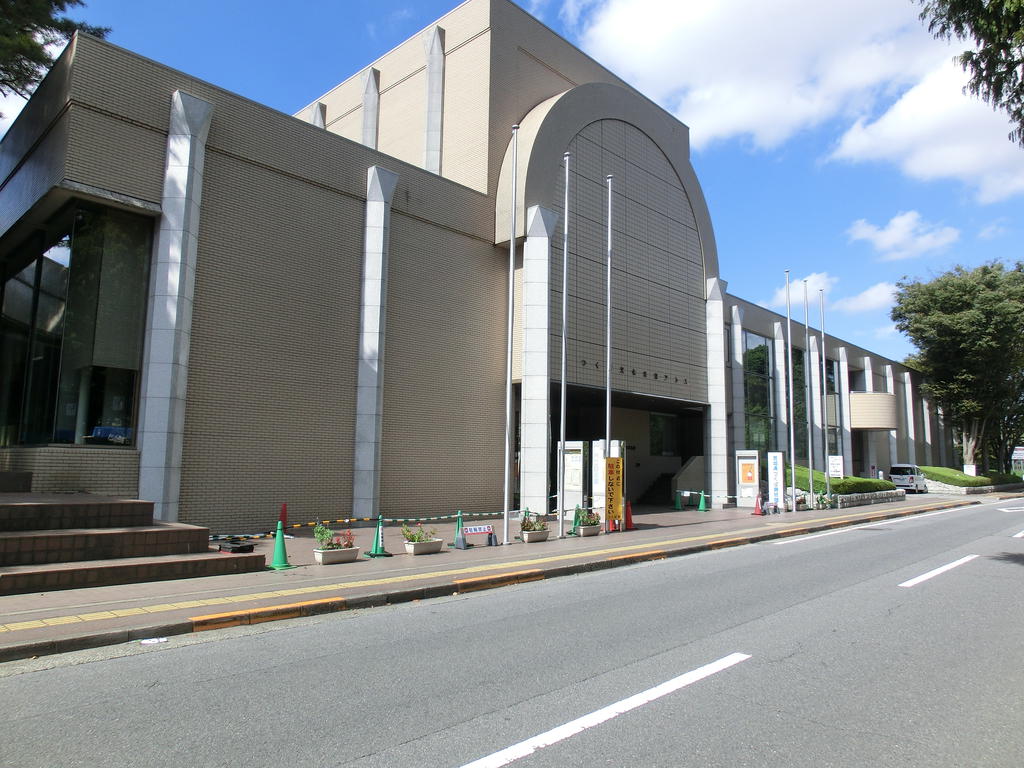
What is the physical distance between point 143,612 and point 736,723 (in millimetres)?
6704

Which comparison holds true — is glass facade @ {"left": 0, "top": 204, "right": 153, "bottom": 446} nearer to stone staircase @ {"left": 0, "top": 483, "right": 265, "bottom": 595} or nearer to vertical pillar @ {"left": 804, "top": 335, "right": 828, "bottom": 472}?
stone staircase @ {"left": 0, "top": 483, "right": 265, "bottom": 595}

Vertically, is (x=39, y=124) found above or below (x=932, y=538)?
above

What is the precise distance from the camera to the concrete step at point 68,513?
34.6 feet

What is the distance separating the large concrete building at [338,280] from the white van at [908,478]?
22673mm

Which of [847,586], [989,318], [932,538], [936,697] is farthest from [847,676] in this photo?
[989,318]

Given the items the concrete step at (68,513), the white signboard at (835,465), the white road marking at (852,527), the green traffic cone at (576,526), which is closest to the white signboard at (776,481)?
the white road marking at (852,527)

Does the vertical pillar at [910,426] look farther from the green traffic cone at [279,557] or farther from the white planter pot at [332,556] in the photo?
the green traffic cone at [279,557]

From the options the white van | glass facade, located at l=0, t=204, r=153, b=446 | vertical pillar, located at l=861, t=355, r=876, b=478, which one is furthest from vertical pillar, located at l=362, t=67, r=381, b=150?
vertical pillar, located at l=861, t=355, r=876, b=478

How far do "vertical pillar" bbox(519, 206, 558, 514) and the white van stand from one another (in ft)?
113

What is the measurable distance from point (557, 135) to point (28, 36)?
49.4 feet

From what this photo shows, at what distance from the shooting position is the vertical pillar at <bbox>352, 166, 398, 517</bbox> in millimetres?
18266

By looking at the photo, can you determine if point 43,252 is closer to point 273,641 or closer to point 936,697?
point 273,641

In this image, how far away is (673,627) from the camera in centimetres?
765

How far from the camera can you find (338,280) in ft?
60.7
